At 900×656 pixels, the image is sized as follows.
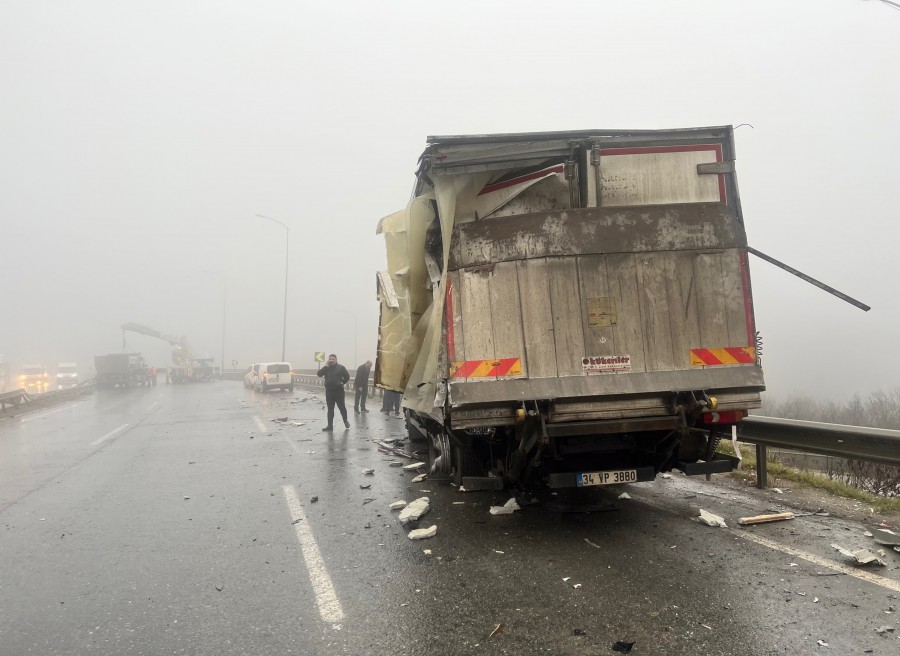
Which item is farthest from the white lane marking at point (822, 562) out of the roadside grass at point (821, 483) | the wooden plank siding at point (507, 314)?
the wooden plank siding at point (507, 314)

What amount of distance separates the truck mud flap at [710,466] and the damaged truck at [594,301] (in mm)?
19

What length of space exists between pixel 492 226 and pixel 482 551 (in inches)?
111

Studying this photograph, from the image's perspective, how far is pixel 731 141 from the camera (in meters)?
5.08

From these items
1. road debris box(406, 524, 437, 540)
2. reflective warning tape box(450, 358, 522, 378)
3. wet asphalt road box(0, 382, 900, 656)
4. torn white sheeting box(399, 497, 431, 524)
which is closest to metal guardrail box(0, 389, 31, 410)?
wet asphalt road box(0, 382, 900, 656)

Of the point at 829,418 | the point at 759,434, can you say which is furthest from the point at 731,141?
the point at 829,418

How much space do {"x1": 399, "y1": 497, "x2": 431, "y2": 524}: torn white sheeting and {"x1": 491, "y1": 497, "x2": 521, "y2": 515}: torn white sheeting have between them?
738 millimetres

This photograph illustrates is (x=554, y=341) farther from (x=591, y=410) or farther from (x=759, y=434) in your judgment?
(x=759, y=434)

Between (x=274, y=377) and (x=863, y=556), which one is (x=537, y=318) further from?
(x=274, y=377)

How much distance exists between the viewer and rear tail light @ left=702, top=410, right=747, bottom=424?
15.6 feet

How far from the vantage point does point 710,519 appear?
5.18 meters

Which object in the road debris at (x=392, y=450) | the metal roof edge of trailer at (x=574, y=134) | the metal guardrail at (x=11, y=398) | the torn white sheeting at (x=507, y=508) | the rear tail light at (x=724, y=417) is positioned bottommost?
the torn white sheeting at (x=507, y=508)

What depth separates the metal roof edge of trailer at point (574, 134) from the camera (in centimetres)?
489

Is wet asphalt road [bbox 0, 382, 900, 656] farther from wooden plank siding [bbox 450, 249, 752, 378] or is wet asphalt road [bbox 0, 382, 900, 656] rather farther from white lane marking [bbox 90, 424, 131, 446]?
white lane marking [bbox 90, 424, 131, 446]

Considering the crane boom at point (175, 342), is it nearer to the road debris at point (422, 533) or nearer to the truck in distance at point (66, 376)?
the truck in distance at point (66, 376)
